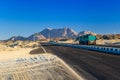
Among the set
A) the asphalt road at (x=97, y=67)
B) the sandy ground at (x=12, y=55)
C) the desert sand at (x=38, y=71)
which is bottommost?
the sandy ground at (x=12, y=55)

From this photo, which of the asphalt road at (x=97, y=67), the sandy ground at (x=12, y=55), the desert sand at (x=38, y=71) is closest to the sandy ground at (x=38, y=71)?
the desert sand at (x=38, y=71)

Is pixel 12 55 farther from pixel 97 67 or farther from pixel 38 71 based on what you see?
pixel 97 67

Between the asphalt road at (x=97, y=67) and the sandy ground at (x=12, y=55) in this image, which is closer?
the asphalt road at (x=97, y=67)

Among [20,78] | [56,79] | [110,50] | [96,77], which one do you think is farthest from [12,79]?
[110,50]

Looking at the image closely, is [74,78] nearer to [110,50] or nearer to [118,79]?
[118,79]

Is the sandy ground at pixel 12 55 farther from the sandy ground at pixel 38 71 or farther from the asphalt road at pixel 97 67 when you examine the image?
the asphalt road at pixel 97 67

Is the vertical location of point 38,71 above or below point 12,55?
above

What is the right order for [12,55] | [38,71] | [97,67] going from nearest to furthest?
[38,71] → [97,67] → [12,55]

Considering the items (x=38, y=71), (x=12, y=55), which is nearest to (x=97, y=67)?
(x=38, y=71)

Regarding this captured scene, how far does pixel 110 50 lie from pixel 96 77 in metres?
25.3

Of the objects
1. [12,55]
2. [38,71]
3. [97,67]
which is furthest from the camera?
[12,55]

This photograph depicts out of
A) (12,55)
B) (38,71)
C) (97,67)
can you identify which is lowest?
(12,55)

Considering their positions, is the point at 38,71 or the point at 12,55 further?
the point at 12,55

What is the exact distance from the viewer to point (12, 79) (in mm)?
15828
